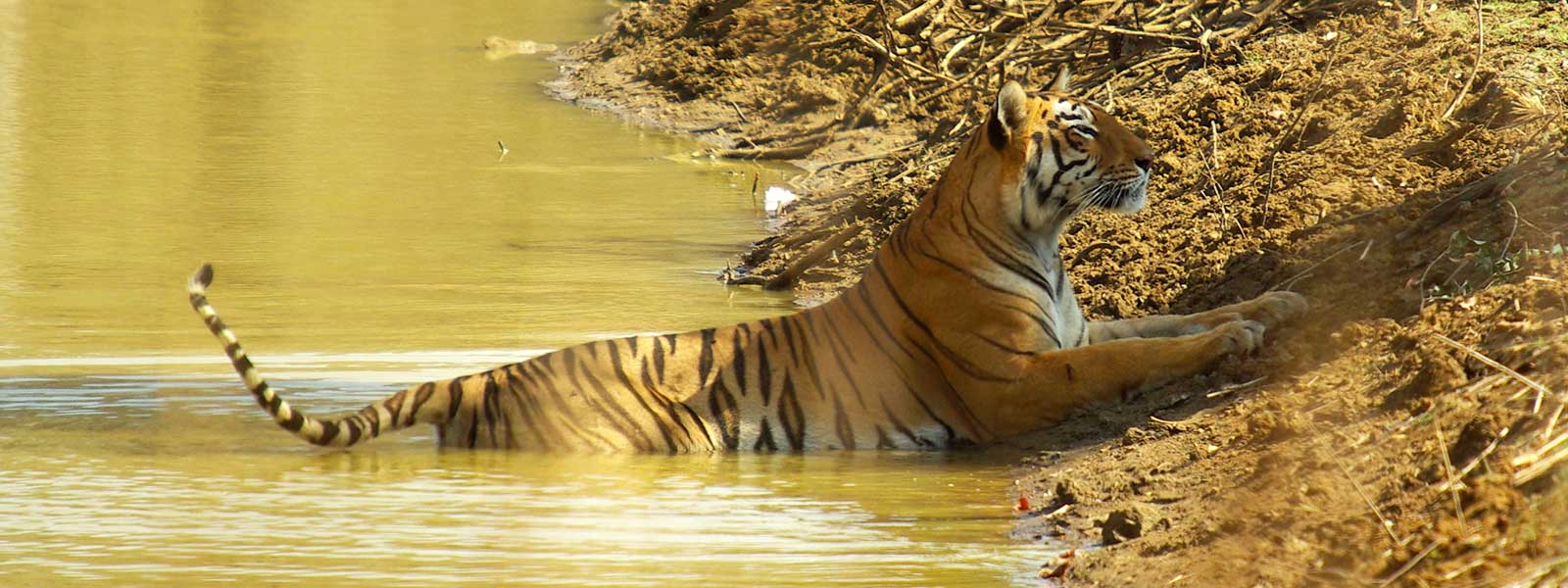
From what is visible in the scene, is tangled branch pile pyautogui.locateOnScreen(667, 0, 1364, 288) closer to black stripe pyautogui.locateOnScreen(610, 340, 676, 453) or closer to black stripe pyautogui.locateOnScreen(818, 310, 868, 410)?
black stripe pyautogui.locateOnScreen(818, 310, 868, 410)

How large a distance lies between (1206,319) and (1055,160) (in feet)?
2.34

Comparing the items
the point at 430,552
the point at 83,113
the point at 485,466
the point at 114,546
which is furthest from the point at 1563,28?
the point at 83,113

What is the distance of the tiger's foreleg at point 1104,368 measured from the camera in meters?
5.92

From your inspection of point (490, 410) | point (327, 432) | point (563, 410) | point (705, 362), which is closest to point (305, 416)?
point (327, 432)

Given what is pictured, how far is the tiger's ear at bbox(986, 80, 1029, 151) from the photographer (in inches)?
244

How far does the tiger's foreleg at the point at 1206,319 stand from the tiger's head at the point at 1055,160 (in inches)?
16.9

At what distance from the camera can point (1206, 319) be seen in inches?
247

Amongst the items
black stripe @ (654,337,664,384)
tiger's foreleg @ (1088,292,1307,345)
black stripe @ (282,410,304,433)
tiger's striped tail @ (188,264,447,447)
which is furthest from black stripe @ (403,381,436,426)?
tiger's foreleg @ (1088,292,1307,345)

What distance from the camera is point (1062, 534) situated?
A: 5059 millimetres

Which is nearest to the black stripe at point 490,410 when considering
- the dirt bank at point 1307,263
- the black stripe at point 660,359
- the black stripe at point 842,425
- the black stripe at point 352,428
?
the black stripe at point 352,428

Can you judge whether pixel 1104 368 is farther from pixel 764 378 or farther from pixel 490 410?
pixel 490 410

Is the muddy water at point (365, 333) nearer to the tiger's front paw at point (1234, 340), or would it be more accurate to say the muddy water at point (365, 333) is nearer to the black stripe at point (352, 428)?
the black stripe at point (352, 428)

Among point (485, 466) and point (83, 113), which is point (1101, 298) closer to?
point (485, 466)

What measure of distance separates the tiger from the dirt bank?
33 centimetres
